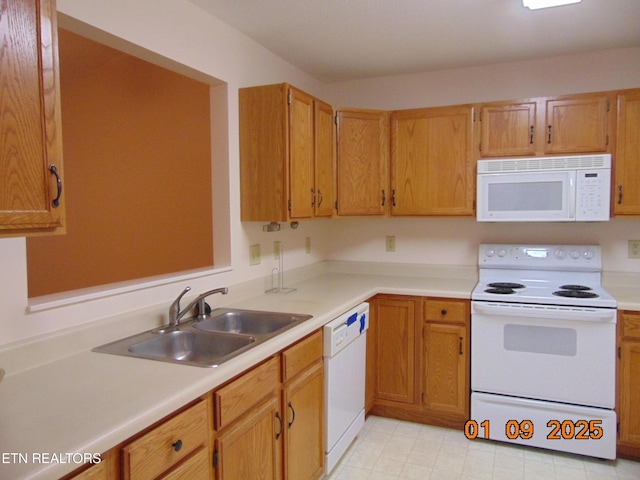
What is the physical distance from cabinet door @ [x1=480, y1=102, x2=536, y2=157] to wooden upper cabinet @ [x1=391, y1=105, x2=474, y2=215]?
91 millimetres

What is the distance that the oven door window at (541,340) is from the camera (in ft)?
8.23

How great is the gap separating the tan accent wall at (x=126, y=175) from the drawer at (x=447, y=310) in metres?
1.60

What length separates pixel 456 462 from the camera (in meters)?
2.49

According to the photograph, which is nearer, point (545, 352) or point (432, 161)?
point (545, 352)

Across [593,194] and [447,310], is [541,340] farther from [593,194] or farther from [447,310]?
[593,194]

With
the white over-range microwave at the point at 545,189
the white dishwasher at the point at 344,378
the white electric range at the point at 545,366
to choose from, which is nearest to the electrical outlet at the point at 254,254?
the white dishwasher at the point at 344,378

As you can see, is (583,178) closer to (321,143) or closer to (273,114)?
(321,143)

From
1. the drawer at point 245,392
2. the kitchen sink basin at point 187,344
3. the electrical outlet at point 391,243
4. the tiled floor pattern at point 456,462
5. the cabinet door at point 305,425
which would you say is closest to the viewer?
the drawer at point 245,392

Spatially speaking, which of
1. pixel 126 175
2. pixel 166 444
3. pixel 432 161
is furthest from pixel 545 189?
pixel 126 175

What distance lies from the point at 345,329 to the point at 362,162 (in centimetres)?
128

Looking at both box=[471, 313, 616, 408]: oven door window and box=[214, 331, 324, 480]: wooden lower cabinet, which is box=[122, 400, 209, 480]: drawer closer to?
box=[214, 331, 324, 480]: wooden lower cabinet

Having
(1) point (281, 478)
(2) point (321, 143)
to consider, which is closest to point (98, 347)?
(1) point (281, 478)

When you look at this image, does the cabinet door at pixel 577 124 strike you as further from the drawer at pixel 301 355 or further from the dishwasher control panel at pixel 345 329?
the drawer at pixel 301 355

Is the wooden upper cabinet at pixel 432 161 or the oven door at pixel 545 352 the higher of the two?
the wooden upper cabinet at pixel 432 161
